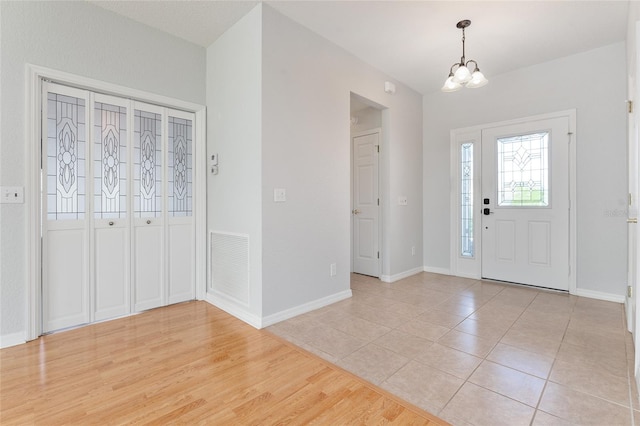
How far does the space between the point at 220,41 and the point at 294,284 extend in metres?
2.75

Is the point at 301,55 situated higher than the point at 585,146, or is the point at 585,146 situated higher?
the point at 301,55

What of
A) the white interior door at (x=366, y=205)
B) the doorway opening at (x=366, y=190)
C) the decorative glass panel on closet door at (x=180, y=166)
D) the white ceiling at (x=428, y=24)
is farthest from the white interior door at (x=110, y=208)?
the white interior door at (x=366, y=205)

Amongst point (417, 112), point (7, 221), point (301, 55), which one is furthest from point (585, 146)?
point (7, 221)

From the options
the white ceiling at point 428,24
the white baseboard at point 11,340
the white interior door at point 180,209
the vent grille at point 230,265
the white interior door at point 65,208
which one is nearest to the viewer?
the white baseboard at point 11,340

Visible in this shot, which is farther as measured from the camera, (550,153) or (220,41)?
(550,153)

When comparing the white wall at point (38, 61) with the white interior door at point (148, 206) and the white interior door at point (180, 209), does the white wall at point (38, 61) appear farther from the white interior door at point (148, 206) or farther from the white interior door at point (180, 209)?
the white interior door at point (180, 209)

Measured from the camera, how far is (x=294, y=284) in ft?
9.98

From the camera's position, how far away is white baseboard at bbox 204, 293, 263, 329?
2.79m

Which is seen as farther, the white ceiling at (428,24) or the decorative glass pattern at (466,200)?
the decorative glass pattern at (466,200)

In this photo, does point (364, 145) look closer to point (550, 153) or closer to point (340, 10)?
point (340, 10)

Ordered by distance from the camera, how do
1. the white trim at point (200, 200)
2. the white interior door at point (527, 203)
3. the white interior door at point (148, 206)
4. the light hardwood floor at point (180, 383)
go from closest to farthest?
the light hardwood floor at point (180, 383), the white interior door at point (148, 206), the white trim at point (200, 200), the white interior door at point (527, 203)

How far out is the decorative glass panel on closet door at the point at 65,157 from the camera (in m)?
2.62

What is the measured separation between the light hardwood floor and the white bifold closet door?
1.45ft

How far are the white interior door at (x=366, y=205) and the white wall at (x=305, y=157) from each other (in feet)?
2.74
